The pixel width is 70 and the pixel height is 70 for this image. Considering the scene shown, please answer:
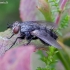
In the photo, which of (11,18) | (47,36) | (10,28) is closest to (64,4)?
(47,36)

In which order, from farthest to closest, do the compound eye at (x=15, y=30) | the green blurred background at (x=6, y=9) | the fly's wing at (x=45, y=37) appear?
1. the green blurred background at (x=6, y=9)
2. the compound eye at (x=15, y=30)
3. the fly's wing at (x=45, y=37)

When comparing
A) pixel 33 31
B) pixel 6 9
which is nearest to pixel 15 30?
pixel 33 31

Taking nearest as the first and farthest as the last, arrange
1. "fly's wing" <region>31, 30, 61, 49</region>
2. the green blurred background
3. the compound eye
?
"fly's wing" <region>31, 30, 61, 49</region> < the compound eye < the green blurred background

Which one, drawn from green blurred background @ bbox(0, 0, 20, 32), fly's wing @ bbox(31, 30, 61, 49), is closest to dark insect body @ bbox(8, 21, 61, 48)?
fly's wing @ bbox(31, 30, 61, 49)

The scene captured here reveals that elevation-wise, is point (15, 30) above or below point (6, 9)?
above

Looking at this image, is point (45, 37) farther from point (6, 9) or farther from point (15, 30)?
point (6, 9)

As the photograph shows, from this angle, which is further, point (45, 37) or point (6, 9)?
point (6, 9)

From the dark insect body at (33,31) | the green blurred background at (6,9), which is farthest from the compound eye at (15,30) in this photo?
the green blurred background at (6,9)

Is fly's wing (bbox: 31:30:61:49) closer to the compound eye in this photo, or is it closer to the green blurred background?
the compound eye

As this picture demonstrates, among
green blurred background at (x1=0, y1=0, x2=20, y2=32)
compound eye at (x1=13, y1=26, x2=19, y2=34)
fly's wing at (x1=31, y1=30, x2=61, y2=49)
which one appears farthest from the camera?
green blurred background at (x1=0, y1=0, x2=20, y2=32)

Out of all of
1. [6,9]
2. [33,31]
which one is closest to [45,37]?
[33,31]

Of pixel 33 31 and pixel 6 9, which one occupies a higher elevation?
pixel 33 31

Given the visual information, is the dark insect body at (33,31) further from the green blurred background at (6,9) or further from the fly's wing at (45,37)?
the green blurred background at (6,9)

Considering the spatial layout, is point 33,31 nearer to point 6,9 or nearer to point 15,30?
point 15,30
